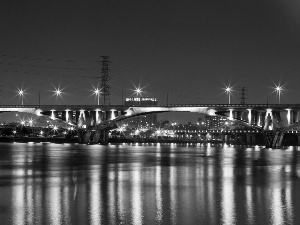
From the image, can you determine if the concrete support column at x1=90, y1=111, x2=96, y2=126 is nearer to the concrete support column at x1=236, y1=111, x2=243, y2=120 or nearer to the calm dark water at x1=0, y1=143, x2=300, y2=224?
the concrete support column at x1=236, y1=111, x2=243, y2=120

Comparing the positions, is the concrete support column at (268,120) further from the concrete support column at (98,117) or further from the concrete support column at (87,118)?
the concrete support column at (87,118)

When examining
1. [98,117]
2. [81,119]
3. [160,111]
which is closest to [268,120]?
[160,111]

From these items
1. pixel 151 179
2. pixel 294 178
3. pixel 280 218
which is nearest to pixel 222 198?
pixel 280 218

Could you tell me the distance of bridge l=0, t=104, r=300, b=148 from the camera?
133125 millimetres

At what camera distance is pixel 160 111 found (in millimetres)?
149875

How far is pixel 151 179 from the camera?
40.0 meters

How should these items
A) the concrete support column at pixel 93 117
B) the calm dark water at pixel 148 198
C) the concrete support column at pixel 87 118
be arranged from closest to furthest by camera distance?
the calm dark water at pixel 148 198 → the concrete support column at pixel 87 118 → the concrete support column at pixel 93 117

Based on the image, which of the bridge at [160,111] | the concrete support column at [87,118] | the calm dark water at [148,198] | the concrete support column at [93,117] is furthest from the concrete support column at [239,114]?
the calm dark water at [148,198]

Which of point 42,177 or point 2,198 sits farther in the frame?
point 42,177

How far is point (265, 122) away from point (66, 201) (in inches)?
4436

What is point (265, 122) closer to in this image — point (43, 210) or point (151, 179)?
point (151, 179)

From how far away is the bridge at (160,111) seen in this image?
5241 inches

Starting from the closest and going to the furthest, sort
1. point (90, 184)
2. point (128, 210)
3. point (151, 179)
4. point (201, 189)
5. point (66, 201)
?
1. point (128, 210)
2. point (66, 201)
3. point (201, 189)
4. point (90, 184)
5. point (151, 179)

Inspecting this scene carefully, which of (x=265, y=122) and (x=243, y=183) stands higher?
(x=265, y=122)
